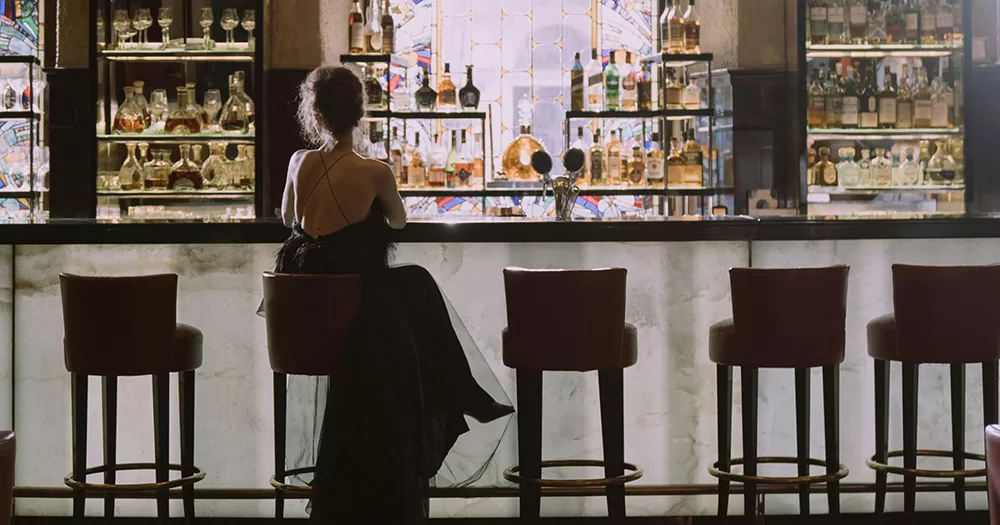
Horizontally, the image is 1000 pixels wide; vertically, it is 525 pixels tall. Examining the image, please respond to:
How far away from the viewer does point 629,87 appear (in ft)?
18.7

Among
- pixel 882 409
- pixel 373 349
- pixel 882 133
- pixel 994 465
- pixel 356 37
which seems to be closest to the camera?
pixel 994 465

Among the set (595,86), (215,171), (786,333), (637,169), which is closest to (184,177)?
(215,171)

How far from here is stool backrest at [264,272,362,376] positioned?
298cm

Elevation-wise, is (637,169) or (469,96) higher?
(469,96)

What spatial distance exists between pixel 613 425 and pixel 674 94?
9.77ft

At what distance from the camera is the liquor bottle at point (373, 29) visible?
18.2 feet

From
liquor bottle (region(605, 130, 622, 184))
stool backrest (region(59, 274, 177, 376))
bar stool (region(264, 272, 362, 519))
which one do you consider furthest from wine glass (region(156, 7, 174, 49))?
bar stool (region(264, 272, 362, 519))

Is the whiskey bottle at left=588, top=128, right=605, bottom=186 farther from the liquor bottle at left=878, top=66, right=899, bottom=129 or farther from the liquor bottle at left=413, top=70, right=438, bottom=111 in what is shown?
the liquor bottle at left=878, top=66, right=899, bottom=129

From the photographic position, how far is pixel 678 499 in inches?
148

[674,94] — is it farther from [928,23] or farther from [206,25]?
[206,25]

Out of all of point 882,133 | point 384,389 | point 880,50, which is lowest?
point 384,389

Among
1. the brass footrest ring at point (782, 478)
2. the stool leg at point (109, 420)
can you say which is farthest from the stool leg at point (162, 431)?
the brass footrest ring at point (782, 478)

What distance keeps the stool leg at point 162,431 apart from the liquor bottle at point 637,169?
3.03 m

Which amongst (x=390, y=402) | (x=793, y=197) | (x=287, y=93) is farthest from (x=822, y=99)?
(x=390, y=402)
